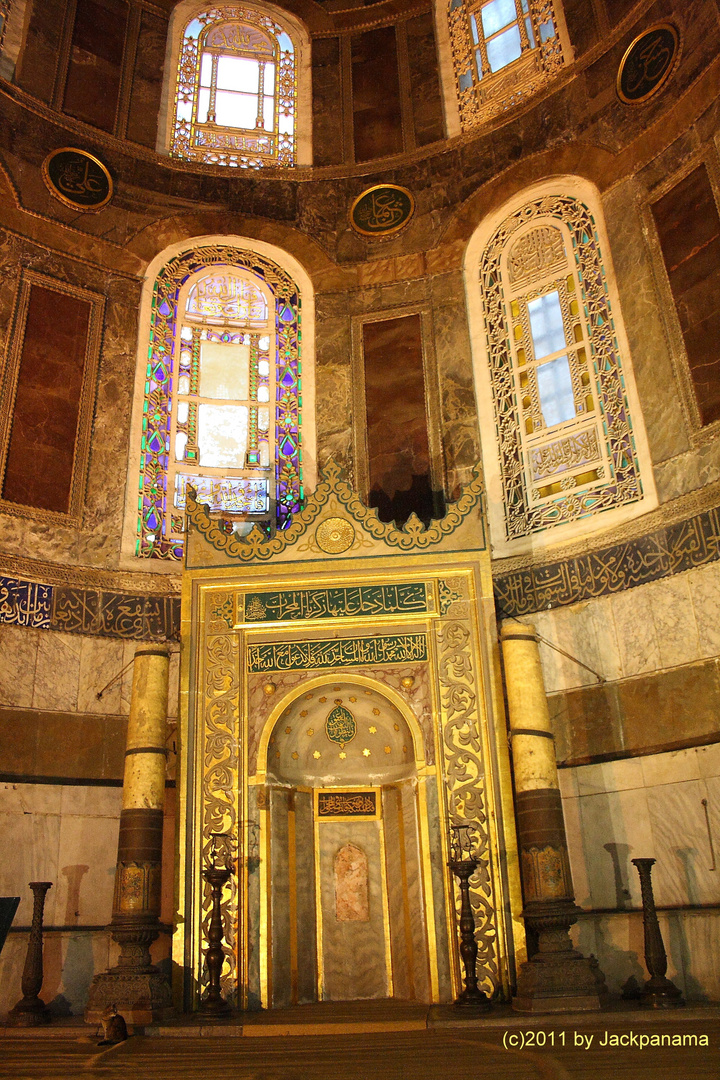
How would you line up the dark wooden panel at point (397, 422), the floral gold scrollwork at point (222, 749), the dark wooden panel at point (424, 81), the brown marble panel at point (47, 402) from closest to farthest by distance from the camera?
the floral gold scrollwork at point (222, 749) → the brown marble panel at point (47, 402) → the dark wooden panel at point (397, 422) → the dark wooden panel at point (424, 81)

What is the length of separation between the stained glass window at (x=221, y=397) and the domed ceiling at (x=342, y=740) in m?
2.01

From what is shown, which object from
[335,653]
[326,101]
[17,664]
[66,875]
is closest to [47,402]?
[17,664]

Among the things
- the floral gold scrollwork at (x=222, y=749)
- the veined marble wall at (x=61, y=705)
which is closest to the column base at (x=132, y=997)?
the floral gold scrollwork at (x=222, y=749)

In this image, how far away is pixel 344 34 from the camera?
10219 mm

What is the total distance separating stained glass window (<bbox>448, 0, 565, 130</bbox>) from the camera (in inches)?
356

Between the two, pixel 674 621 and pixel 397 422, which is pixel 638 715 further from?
pixel 397 422

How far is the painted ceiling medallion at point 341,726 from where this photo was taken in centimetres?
674

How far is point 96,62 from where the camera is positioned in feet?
Answer: 30.2

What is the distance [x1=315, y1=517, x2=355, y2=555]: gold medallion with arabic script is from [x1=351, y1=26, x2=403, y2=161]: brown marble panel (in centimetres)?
472

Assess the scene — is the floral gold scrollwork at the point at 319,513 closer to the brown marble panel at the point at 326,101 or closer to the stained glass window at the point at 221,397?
the stained glass window at the point at 221,397

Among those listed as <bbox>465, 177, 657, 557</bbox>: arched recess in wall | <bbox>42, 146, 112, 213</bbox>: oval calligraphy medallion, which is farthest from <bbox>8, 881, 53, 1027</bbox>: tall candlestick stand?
<bbox>42, 146, 112, 213</bbox>: oval calligraphy medallion

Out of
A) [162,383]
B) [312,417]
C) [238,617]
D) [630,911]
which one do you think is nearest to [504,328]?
[312,417]

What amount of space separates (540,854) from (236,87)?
881cm

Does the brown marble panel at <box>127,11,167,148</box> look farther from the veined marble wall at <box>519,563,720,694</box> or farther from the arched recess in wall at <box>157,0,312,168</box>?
the veined marble wall at <box>519,563,720,694</box>
